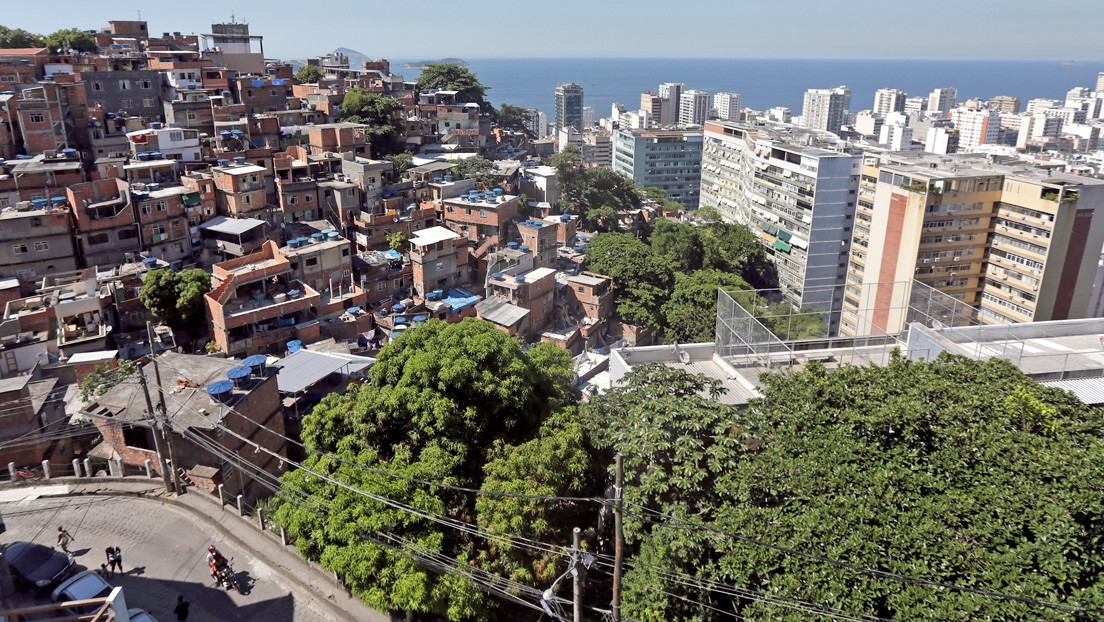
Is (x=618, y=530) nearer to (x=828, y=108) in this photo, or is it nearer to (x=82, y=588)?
(x=82, y=588)

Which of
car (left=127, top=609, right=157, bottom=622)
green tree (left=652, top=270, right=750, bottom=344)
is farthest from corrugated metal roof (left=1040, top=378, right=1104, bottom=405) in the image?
green tree (left=652, top=270, right=750, bottom=344)

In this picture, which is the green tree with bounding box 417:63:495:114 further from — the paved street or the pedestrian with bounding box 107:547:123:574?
the pedestrian with bounding box 107:547:123:574

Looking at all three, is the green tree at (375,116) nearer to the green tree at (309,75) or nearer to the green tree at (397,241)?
the green tree at (309,75)

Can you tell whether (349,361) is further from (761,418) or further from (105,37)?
(105,37)

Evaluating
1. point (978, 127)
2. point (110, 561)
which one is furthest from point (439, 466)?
point (978, 127)

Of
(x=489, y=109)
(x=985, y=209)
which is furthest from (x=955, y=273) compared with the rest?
(x=489, y=109)
